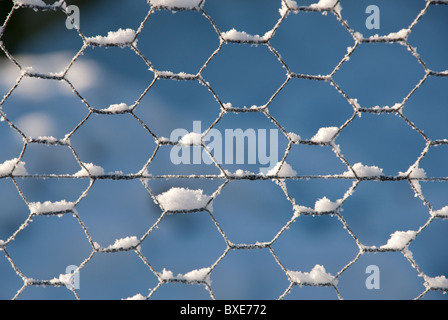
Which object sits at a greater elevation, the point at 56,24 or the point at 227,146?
the point at 56,24

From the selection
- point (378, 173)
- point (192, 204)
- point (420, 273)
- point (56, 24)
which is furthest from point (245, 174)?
point (56, 24)

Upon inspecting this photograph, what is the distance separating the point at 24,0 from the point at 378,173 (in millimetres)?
624

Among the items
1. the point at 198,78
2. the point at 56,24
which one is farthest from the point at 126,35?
the point at 56,24

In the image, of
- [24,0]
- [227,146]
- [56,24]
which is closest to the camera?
[24,0]

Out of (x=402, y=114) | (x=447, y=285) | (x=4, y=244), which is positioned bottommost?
(x=447, y=285)

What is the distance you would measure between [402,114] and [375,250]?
237 mm

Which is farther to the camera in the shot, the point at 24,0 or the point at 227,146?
the point at 227,146

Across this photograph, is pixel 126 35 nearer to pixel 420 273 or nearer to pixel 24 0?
pixel 24 0

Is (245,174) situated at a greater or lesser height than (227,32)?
lesser

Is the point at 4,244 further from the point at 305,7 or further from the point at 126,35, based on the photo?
the point at 305,7

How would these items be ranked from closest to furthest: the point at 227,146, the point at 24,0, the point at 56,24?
the point at 24,0 → the point at 227,146 → the point at 56,24

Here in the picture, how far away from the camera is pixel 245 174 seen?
672mm

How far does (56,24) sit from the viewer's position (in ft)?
3.98

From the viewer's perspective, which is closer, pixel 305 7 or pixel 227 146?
pixel 305 7
